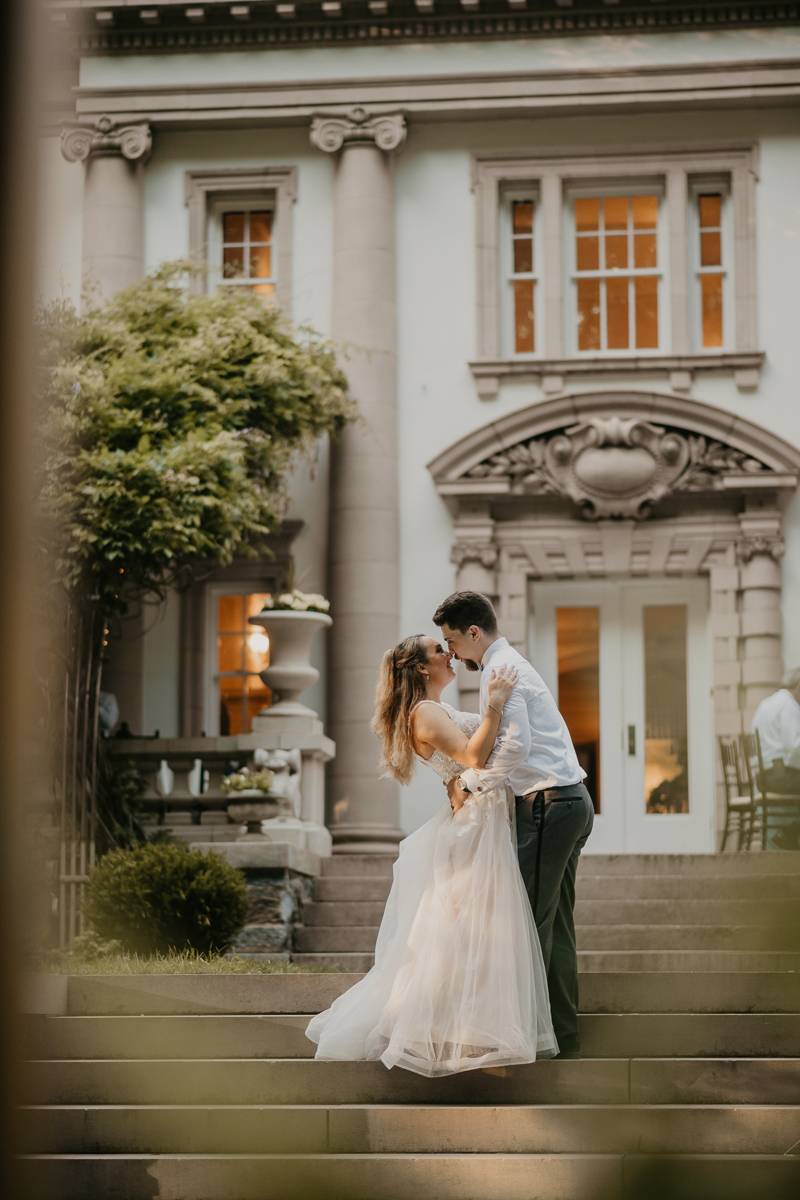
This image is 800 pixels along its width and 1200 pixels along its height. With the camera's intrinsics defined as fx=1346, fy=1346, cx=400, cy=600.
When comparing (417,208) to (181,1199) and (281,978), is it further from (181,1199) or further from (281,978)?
(181,1199)

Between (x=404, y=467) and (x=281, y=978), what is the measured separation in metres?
7.88

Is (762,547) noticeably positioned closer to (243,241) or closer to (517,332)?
(517,332)

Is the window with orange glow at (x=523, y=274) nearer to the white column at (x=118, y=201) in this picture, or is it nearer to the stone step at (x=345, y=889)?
the white column at (x=118, y=201)

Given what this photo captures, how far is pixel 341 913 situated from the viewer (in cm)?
962

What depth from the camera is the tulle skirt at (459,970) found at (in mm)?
5211

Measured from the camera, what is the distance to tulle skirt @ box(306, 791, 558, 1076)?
5211mm

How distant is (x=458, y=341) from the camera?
14008mm

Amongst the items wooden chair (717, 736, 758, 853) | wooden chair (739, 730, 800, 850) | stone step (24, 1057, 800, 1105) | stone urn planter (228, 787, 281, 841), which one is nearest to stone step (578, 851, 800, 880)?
wooden chair (739, 730, 800, 850)

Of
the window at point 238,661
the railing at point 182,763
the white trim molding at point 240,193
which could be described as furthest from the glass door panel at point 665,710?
the white trim molding at point 240,193

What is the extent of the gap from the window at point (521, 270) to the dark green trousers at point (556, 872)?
30.6ft

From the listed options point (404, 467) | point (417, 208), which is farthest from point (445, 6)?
point (404, 467)

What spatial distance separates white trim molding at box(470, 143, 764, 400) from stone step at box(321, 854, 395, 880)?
5.37m

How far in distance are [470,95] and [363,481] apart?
4218 mm

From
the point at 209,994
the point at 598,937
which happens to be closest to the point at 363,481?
the point at 598,937
